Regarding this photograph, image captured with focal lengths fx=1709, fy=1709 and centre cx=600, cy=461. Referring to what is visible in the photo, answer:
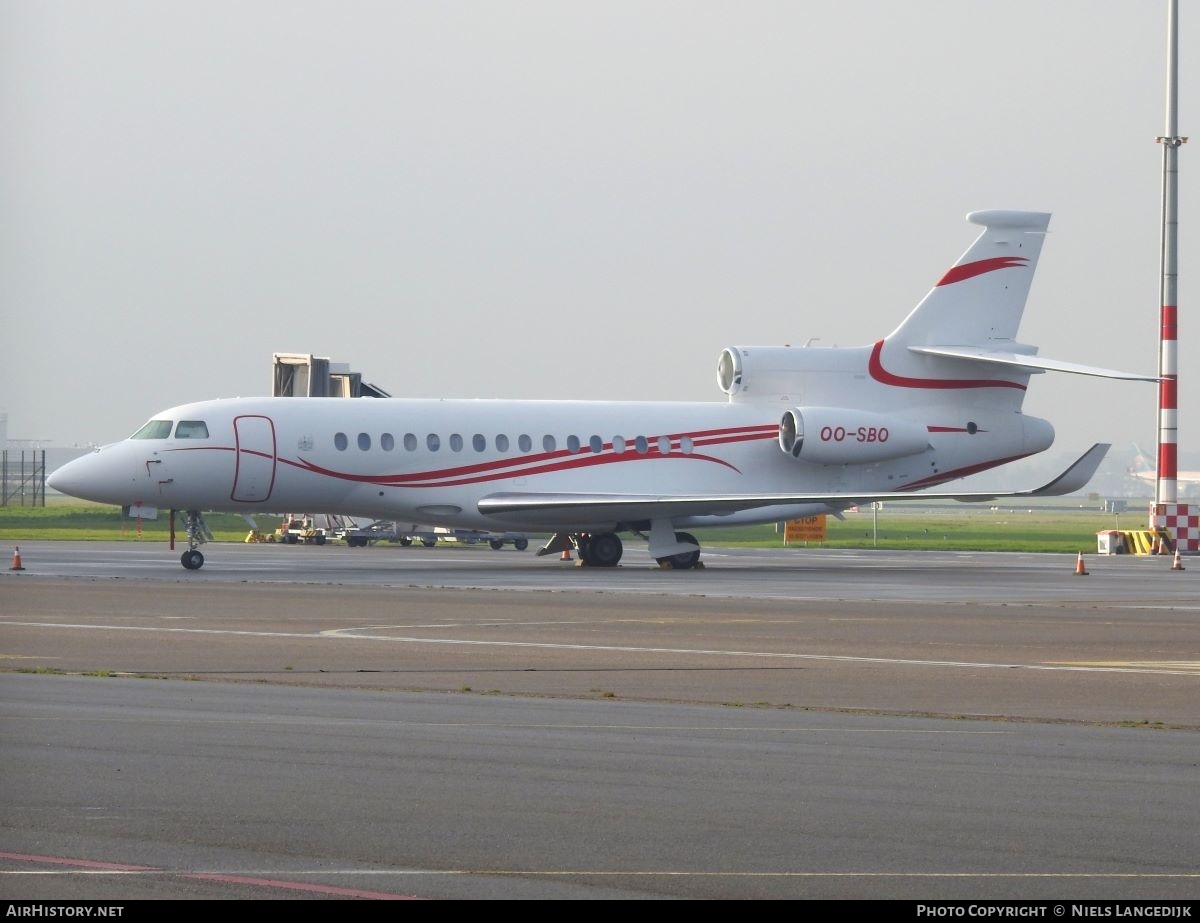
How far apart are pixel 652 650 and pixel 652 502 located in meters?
19.2

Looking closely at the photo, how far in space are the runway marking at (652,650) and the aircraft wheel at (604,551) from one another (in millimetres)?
19275

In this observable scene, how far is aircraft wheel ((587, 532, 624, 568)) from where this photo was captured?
40.3 m

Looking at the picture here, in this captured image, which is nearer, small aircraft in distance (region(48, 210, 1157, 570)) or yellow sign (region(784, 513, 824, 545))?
small aircraft in distance (region(48, 210, 1157, 570))

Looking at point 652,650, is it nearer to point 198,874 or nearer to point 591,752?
point 591,752

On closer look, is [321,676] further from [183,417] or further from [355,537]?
[355,537]

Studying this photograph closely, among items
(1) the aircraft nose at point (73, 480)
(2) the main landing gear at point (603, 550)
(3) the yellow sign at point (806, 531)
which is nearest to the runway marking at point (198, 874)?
(1) the aircraft nose at point (73, 480)

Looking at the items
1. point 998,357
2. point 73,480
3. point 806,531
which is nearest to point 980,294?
point 998,357

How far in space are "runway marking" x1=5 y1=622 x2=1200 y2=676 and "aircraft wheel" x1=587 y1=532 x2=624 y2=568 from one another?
19.3 meters

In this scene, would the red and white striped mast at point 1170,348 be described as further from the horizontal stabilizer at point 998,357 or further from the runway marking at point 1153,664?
the runway marking at point 1153,664

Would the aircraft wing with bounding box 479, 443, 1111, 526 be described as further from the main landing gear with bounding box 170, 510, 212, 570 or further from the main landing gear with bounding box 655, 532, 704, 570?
the main landing gear with bounding box 170, 510, 212, 570

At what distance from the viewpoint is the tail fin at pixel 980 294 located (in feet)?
140

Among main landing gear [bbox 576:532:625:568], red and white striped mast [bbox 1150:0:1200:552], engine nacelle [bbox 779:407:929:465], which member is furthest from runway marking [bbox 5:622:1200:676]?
red and white striped mast [bbox 1150:0:1200:552]

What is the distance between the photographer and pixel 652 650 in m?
19.0
